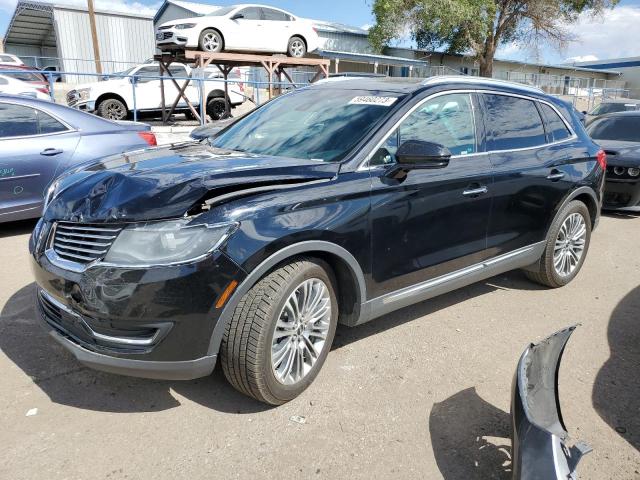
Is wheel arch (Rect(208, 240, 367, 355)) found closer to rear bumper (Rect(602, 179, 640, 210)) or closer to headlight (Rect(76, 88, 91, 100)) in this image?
rear bumper (Rect(602, 179, 640, 210))

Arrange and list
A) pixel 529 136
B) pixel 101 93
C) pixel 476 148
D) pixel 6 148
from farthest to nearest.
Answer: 1. pixel 101 93
2. pixel 6 148
3. pixel 529 136
4. pixel 476 148

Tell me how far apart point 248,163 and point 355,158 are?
64 cm

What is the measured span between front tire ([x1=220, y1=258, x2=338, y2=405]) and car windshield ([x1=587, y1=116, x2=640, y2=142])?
7849 millimetres

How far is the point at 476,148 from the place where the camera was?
12.7 ft

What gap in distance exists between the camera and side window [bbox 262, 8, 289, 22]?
16.2 metres

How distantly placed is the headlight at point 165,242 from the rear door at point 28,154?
12.9 ft

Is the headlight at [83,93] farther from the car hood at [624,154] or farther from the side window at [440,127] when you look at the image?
the side window at [440,127]

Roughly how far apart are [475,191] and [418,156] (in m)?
0.81

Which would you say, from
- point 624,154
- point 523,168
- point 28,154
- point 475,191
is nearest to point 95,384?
point 475,191

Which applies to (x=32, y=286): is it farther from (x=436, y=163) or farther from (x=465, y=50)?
(x=465, y=50)

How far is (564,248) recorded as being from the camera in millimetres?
4832

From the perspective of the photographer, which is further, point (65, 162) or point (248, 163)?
point (65, 162)

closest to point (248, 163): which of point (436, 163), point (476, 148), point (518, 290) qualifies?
point (436, 163)

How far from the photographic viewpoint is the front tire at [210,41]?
14578 millimetres
